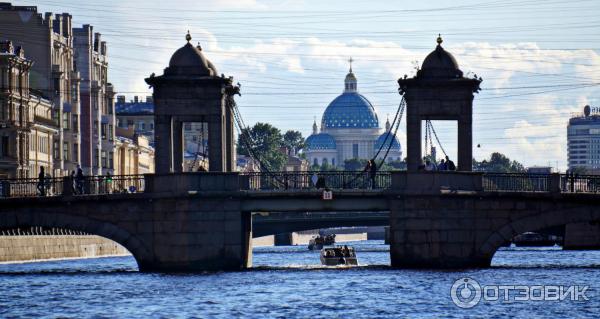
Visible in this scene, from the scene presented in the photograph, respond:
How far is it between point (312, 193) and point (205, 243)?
229 inches

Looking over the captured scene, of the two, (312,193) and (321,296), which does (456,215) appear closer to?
(312,193)

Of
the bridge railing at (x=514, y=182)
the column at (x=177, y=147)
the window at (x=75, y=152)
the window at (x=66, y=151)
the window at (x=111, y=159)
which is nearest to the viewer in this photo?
the bridge railing at (x=514, y=182)

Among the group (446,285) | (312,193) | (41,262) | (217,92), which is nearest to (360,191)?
(312,193)

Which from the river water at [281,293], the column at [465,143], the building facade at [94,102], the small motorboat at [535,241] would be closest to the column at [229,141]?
the river water at [281,293]

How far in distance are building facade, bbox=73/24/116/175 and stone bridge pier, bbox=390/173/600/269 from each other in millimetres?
78022

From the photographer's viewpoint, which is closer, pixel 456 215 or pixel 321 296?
pixel 321 296

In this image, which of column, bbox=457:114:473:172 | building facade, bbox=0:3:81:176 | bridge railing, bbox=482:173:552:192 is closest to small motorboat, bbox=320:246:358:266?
bridge railing, bbox=482:173:552:192

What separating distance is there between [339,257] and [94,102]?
6351 centimetres

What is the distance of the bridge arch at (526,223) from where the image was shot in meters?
95.8

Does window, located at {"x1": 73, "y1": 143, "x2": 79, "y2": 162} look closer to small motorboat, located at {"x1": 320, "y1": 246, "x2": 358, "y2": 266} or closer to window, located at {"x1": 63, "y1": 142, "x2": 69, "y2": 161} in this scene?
window, located at {"x1": 63, "y1": 142, "x2": 69, "y2": 161}

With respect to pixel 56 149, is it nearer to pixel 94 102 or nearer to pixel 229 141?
pixel 94 102

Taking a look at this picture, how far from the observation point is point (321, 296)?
77875 millimetres

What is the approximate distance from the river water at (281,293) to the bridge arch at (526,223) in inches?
64.0

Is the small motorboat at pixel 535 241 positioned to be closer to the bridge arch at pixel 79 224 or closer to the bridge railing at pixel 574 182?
the bridge railing at pixel 574 182
